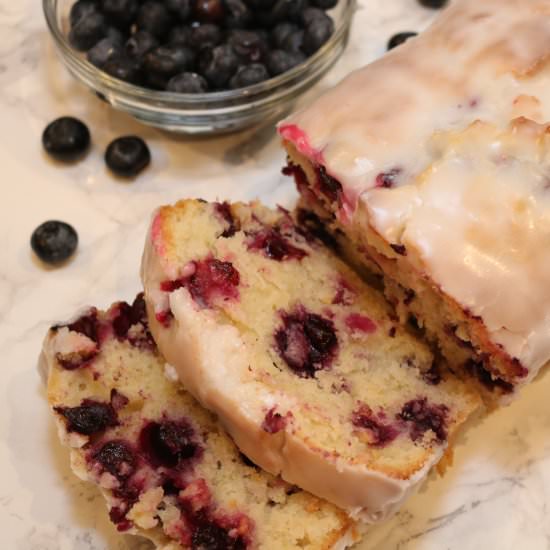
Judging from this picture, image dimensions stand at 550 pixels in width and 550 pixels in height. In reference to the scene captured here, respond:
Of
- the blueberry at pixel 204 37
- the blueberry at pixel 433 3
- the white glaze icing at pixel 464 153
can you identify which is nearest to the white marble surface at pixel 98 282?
the blueberry at pixel 433 3

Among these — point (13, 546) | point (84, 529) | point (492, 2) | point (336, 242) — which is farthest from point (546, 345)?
point (13, 546)

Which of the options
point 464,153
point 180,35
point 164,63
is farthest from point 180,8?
point 464,153

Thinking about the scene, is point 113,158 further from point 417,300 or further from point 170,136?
point 417,300

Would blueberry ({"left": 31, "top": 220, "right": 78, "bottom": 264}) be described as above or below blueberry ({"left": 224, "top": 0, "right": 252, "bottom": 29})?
below

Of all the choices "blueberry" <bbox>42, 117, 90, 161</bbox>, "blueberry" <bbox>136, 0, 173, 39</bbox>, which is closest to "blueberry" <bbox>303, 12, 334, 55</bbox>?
"blueberry" <bbox>136, 0, 173, 39</bbox>

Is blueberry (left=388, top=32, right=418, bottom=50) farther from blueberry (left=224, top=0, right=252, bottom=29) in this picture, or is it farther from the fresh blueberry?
blueberry (left=224, top=0, right=252, bottom=29)

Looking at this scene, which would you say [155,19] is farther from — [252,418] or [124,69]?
[252,418]
